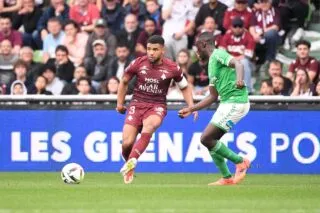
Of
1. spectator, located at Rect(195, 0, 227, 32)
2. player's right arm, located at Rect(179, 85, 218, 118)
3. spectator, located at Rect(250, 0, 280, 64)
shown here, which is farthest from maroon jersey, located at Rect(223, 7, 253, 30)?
player's right arm, located at Rect(179, 85, 218, 118)

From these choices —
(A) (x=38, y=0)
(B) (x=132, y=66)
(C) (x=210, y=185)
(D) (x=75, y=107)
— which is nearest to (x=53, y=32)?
(A) (x=38, y=0)

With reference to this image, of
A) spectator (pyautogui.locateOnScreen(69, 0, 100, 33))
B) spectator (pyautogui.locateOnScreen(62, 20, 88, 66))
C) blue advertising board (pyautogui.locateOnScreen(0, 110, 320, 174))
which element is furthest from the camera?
spectator (pyautogui.locateOnScreen(69, 0, 100, 33))

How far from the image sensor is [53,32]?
2327cm

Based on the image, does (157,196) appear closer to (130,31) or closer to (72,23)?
(130,31)

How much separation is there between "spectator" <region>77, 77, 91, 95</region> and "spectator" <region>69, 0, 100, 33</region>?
224 centimetres

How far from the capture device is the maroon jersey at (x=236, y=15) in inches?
877

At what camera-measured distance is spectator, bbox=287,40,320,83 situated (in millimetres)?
20938

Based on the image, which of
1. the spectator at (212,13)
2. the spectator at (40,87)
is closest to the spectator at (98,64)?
the spectator at (40,87)

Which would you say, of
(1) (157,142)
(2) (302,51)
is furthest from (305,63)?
(1) (157,142)

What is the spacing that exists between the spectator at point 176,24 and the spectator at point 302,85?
2770 mm

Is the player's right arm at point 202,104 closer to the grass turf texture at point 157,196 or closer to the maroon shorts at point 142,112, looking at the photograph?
the maroon shorts at point 142,112

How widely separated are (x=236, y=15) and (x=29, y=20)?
15.1 ft

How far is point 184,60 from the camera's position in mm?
21781

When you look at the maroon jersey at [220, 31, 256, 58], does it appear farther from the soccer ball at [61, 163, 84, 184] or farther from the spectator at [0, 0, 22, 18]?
the soccer ball at [61, 163, 84, 184]
